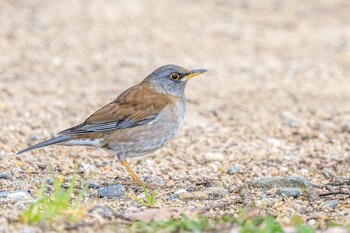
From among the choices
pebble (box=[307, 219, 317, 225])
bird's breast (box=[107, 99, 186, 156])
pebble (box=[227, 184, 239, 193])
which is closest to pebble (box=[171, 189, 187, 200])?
pebble (box=[227, 184, 239, 193])

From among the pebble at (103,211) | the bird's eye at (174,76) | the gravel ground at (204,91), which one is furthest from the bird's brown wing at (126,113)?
the pebble at (103,211)

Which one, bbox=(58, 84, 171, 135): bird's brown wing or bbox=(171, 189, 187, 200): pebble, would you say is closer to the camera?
bbox=(171, 189, 187, 200): pebble

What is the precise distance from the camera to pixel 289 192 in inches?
265

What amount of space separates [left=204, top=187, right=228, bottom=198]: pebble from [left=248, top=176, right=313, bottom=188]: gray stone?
382 mm

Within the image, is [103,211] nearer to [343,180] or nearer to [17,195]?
[17,195]

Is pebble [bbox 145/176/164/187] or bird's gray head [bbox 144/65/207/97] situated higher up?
bird's gray head [bbox 144/65/207/97]

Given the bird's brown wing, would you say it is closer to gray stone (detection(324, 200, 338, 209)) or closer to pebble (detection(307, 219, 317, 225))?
gray stone (detection(324, 200, 338, 209))

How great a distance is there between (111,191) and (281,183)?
1.52 metres

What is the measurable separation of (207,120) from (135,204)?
3851 mm

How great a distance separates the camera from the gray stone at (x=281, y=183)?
23.1 feet

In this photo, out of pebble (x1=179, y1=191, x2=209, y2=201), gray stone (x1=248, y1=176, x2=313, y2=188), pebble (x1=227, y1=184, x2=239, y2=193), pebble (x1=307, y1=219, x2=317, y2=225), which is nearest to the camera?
pebble (x1=307, y1=219, x2=317, y2=225)

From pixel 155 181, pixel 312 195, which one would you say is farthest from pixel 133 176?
pixel 312 195

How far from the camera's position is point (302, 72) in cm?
1251

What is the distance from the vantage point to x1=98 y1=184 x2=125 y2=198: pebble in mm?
6742
